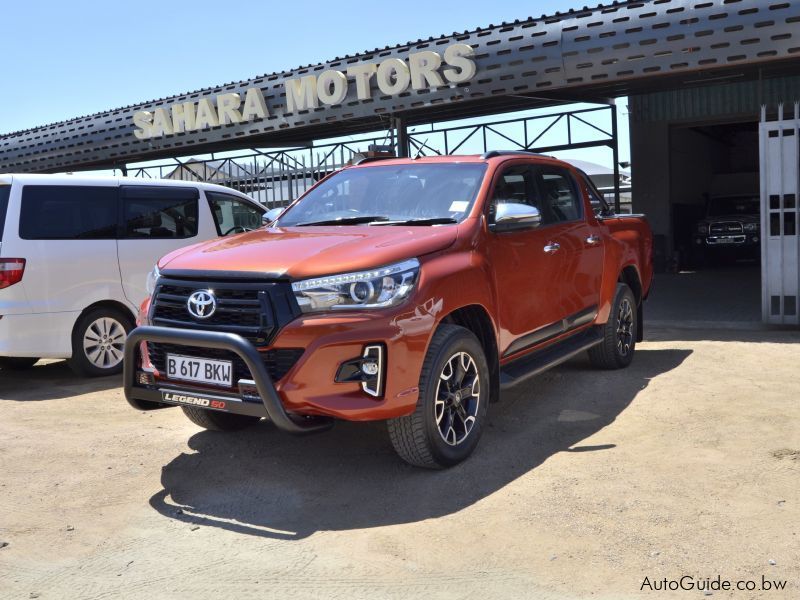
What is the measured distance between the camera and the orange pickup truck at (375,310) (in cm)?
403

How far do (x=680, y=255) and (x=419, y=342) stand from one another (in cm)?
1687

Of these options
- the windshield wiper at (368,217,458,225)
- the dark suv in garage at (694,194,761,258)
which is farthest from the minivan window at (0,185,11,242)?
the dark suv in garage at (694,194,761,258)

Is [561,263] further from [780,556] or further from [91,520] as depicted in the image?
[91,520]

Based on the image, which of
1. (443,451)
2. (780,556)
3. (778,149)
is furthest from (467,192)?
(778,149)

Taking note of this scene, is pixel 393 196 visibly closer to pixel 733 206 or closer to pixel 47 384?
pixel 47 384

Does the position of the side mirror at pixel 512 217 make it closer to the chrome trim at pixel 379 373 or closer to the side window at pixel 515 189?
the side window at pixel 515 189

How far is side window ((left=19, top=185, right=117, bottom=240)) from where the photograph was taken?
6.96m

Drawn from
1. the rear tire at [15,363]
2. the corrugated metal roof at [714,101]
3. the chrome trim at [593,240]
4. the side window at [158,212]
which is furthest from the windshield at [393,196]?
the corrugated metal roof at [714,101]

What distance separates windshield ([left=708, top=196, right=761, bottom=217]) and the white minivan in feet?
47.9

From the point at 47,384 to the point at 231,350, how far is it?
13.9 feet

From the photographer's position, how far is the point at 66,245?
718cm

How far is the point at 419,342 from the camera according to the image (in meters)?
4.20

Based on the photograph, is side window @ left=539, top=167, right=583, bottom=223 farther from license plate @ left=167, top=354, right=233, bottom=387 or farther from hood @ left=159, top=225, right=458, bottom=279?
license plate @ left=167, top=354, right=233, bottom=387

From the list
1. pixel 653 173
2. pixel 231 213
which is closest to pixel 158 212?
pixel 231 213
